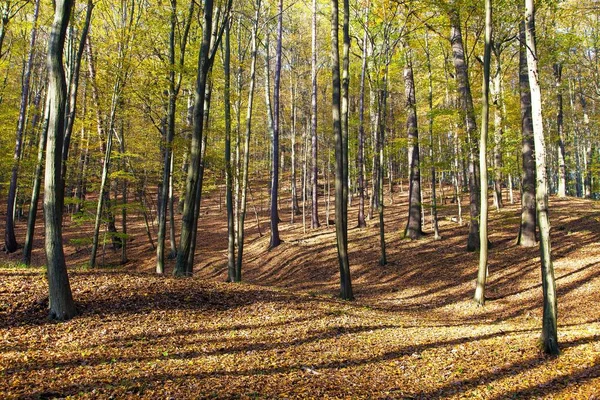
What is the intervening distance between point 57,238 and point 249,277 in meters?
11.9

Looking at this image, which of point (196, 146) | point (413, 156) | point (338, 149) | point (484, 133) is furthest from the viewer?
point (413, 156)

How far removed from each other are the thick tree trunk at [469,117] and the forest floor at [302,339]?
66.0 inches

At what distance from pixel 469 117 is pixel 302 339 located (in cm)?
985

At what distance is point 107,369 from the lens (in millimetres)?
4648

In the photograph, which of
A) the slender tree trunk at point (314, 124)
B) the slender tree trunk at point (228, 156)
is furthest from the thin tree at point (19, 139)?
the slender tree trunk at point (314, 124)

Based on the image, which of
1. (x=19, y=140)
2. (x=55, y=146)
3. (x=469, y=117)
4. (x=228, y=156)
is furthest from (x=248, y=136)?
(x=19, y=140)

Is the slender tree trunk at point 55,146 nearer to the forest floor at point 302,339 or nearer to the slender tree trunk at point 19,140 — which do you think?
the forest floor at point 302,339

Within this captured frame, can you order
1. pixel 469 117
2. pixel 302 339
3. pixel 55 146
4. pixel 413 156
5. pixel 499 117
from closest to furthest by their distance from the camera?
pixel 55 146, pixel 302 339, pixel 469 117, pixel 413 156, pixel 499 117

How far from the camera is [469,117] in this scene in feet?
42.2

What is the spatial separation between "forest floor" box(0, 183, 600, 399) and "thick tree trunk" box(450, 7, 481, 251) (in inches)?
66.0

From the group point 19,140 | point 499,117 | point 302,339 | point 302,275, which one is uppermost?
point 499,117

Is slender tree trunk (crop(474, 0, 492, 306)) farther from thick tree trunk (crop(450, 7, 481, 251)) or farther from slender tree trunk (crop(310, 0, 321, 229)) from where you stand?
slender tree trunk (crop(310, 0, 321, 229))

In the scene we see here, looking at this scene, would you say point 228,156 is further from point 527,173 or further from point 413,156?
point 527,173

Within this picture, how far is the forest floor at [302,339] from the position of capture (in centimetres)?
462
